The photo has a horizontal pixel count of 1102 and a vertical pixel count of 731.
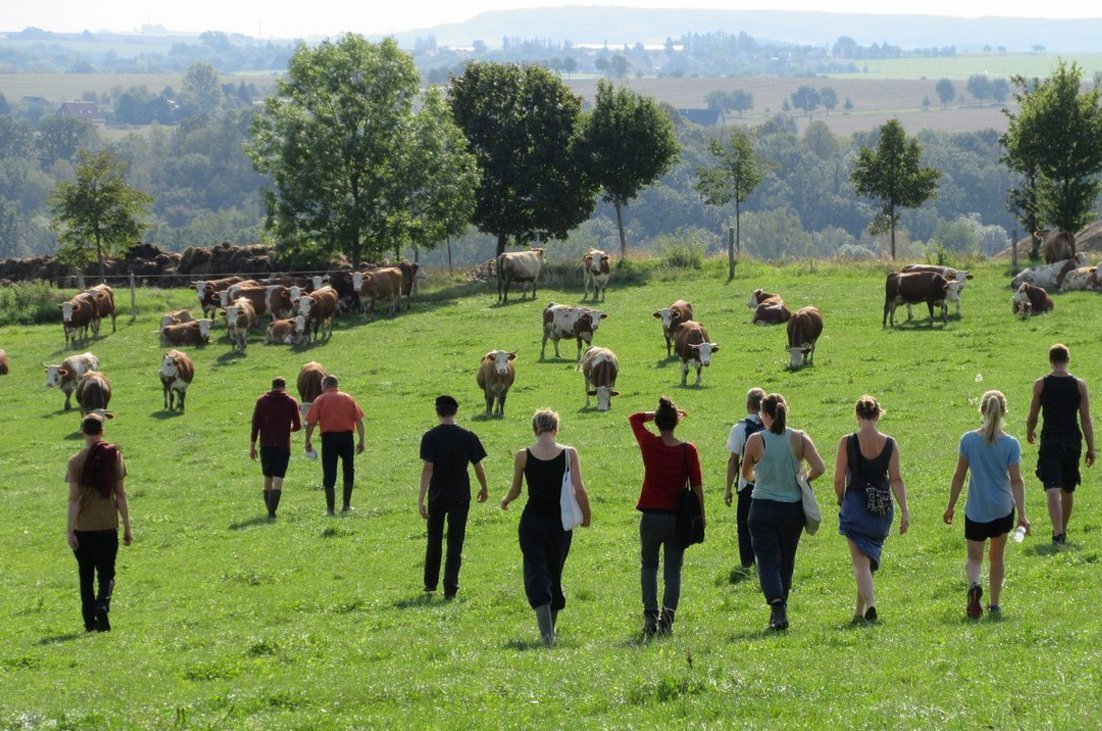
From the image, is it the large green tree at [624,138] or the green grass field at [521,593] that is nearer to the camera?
→ the green grass field at [521,593]

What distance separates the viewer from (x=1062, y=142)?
166 feet

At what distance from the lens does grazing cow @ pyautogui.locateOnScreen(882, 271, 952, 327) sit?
39094 millimetres

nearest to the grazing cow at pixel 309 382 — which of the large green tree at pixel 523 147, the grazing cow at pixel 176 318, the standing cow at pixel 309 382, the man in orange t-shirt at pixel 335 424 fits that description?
the standing cow at pixel 309 382

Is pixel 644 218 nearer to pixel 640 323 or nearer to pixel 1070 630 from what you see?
pixel 640 323

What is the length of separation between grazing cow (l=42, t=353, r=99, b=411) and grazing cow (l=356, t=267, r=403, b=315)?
14808mm

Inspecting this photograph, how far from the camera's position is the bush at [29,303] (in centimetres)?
5266

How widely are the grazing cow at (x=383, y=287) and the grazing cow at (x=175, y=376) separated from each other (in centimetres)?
1646

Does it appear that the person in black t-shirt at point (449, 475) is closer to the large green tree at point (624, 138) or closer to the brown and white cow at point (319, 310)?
the brown and white cow at point (319, 310)

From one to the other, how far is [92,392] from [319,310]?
44.9 feet

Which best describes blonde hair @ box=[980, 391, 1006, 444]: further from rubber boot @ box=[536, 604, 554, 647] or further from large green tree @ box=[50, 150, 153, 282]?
large green tree @ box=[50, 150, 153, 282]

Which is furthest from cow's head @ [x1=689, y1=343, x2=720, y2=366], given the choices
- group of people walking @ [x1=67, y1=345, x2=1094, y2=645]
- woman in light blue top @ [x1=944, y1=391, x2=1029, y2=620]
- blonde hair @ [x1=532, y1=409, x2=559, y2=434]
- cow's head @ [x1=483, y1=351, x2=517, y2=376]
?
blonde hair @ [x1=532, y1=409, x2=559, y2=434]

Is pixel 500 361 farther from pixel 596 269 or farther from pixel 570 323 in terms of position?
pixel 596 269

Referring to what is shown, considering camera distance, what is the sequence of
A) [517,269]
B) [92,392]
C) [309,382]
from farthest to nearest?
[517,269]
[92,392]
[309,382]

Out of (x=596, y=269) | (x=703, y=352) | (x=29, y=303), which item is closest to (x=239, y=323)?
(x=596, y=269)
